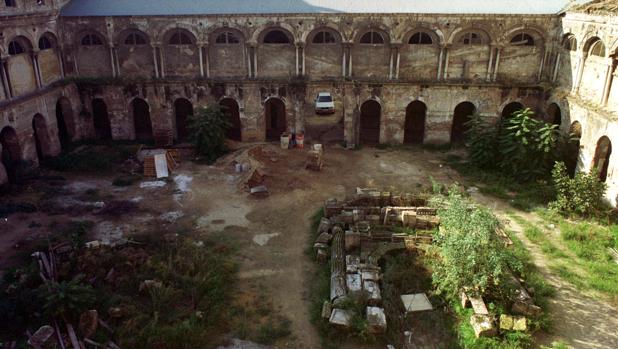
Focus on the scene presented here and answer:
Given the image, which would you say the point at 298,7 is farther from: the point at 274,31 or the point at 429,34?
the point at 429,34

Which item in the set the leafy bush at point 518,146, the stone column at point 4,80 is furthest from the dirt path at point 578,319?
the stone column at point 4,80

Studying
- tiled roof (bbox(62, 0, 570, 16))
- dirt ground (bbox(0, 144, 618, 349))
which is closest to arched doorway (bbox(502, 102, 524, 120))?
dirt ground (bbox(0, 144, 618, 349))

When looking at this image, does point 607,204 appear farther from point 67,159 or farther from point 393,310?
point 67,159

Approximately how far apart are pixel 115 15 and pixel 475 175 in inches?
835

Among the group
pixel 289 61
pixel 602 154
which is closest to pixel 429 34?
pixel 289 61

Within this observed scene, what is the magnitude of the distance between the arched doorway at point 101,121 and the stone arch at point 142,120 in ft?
5.34

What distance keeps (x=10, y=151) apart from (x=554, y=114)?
28.0 metres

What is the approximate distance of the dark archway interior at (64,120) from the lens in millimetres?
28484

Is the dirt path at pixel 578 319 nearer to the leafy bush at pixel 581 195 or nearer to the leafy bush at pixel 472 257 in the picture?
the leafy bush at pixel 472 257

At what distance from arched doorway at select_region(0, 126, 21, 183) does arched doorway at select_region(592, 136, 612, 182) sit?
26.8 meters

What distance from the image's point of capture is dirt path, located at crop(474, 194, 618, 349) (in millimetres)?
13836

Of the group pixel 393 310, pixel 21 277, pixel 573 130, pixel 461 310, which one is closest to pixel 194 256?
pixel 21 277

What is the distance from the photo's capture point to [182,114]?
31.5 meters

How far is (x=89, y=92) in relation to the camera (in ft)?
95.4
